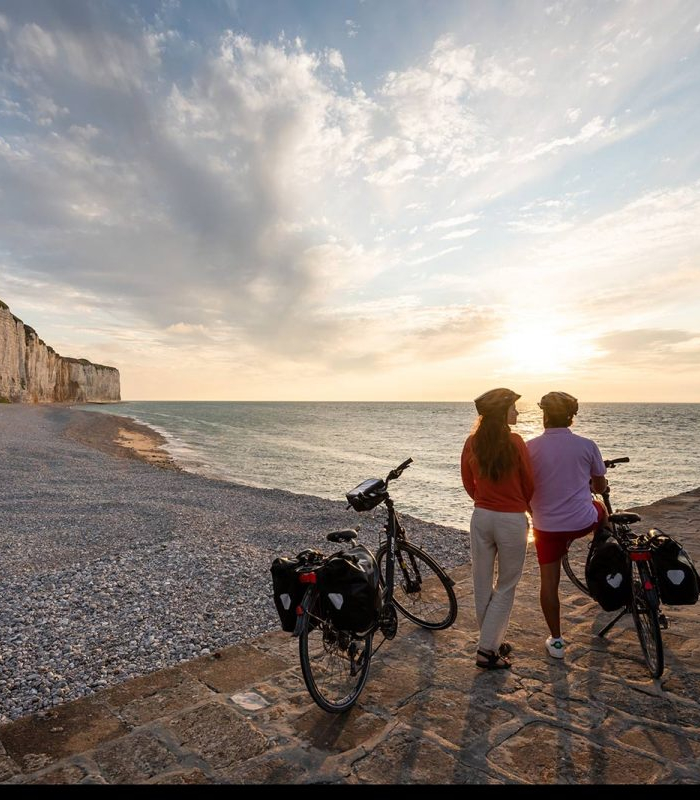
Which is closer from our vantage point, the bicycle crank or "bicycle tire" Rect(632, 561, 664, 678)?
"bicycle tire" Rect(632, 561, 664, 678)

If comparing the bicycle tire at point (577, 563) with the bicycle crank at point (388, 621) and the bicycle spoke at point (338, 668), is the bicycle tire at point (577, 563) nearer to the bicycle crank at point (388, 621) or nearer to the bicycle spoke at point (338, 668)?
the bicycle crank at point (388, 621)

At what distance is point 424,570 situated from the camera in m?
5.66

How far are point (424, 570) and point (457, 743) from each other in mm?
2332

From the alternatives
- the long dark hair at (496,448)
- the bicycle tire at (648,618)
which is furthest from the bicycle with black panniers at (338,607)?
the bicycle tire at (648,618)

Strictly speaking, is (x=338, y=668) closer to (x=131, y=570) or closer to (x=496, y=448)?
(x=496, y=448)

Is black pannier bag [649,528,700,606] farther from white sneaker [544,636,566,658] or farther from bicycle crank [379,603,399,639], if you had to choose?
bicycle crank [379,603,399,639]

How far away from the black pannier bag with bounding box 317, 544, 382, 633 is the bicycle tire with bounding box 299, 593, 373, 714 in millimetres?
120

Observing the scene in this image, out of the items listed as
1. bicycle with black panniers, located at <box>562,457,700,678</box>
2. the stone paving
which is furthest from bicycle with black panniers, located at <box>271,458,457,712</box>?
bicycle with black panniers, located at <box>562,457,700,678</box>

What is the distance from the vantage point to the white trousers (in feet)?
14.1

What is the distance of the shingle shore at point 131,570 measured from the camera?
4961 mm

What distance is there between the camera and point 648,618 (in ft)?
14.3

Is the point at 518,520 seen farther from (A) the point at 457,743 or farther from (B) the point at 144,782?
(B) the point at 144,782

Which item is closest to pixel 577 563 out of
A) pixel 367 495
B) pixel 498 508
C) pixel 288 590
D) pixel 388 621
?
pixel 498 508
